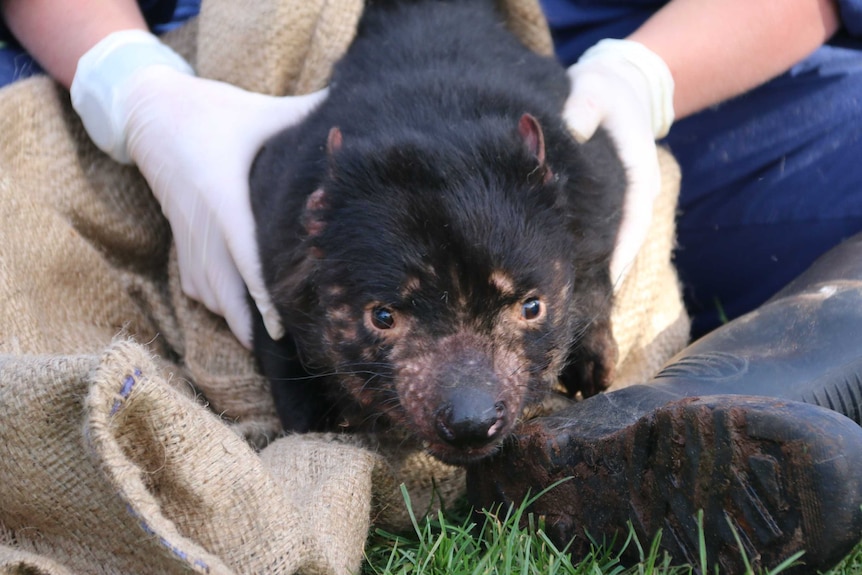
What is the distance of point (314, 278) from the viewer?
7.60 ft

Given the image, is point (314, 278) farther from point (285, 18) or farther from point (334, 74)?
point (285, 18)

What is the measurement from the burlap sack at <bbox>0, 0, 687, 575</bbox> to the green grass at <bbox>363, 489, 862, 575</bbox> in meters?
0.11

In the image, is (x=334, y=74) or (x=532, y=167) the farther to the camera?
(x=334, y=74)

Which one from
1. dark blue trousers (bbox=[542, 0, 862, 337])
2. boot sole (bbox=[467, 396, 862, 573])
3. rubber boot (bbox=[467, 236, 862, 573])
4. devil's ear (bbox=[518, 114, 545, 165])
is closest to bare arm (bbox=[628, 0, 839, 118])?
dark blue trousers (bbox=[542, 0, 862, 337])

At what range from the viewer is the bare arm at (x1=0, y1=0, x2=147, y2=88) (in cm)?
322

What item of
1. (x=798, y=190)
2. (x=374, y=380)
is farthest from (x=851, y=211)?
(x=374, y=380)

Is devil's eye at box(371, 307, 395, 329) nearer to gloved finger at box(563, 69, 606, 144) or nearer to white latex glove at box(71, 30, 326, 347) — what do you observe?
white latex glove at box(71, 30, 326, 347)

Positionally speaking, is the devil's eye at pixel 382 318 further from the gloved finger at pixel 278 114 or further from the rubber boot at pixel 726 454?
the gloved finger at pixel 278 114

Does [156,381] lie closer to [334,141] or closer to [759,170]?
[334,141]

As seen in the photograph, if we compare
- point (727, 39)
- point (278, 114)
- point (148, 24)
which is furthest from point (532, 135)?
point (148, 24)

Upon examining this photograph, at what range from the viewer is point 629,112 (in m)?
2.97

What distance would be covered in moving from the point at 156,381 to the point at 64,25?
2.04 metres

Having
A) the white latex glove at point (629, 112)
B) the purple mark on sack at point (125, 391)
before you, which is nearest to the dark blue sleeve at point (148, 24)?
the white latex glove at point (629, 112)

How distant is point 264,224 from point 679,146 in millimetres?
1916
